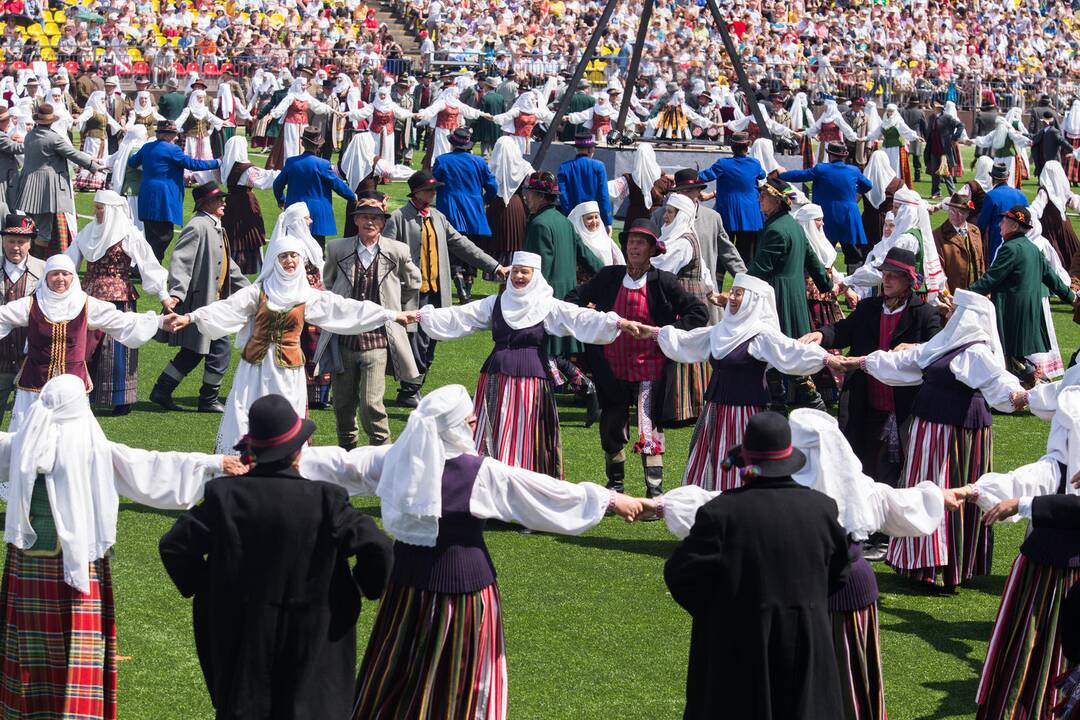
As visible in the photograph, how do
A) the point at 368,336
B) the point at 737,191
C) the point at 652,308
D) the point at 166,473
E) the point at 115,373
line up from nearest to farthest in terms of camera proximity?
the point at 166,473 < the point at 652,308 < the point at 368,336 < the point at 115,373 < the point at 737,191

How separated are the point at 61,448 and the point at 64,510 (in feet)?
0.73

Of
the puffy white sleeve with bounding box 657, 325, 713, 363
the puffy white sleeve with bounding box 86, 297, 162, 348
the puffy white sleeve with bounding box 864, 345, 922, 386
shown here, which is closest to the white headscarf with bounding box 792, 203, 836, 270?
the puffy white sleeve with bounding box 657, 325, 713, 363

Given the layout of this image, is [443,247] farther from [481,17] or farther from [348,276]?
[481,17]

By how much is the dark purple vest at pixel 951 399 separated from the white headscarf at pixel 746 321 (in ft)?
2.96

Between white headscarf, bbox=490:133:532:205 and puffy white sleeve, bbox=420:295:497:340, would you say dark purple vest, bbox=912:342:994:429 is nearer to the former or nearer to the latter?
puffy white sleeve, bbox=420:295:497:340

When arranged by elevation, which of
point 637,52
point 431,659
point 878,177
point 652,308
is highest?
point 637,52

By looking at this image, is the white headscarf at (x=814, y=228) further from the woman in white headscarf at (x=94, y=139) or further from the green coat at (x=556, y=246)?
the woman in white headscarf at (x=94, y=139)

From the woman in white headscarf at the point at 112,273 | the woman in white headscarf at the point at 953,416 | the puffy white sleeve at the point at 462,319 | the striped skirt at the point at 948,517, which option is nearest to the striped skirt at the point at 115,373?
the woman in white headscarf at the point at 112,273

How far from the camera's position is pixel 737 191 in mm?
16266

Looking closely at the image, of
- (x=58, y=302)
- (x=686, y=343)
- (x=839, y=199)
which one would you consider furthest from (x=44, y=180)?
(x=686, y=343)

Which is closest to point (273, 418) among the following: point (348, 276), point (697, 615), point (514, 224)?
point (697, 615)

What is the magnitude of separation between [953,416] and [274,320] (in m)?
3.74

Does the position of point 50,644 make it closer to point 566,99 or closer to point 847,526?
point 847,526

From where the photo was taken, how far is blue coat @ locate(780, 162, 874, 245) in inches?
674
